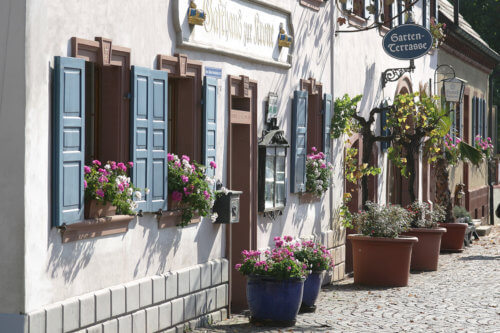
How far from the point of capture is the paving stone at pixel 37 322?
680cm

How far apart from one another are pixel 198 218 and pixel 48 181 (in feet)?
9.48

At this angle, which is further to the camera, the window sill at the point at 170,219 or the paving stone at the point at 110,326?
the window sill at the point at 170,219

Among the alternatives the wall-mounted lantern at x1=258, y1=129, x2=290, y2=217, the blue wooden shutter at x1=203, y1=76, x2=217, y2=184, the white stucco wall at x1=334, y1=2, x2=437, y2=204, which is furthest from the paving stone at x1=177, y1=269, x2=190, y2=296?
the white stucco wall at x1=334, y1=2, x2=437, y2=204

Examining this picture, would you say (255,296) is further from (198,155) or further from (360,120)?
(360,120)

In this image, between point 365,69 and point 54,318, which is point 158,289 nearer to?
point 54,318

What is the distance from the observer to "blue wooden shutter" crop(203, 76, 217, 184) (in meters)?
9.81

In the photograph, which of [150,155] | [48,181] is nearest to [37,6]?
[48,181]

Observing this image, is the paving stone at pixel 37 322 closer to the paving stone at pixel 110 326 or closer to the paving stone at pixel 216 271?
the paving stone at pixel 110 326

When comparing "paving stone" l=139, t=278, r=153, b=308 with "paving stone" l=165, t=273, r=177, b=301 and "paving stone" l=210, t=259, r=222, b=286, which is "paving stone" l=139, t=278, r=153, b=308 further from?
"paving stone" l=210, t=259, r=222, b=286

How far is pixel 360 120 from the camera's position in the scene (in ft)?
49.7

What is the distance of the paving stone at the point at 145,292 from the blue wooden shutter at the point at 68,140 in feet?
4.35

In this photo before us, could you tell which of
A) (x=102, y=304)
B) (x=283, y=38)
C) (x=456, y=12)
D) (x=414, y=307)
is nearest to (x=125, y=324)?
(x=102, y=304)

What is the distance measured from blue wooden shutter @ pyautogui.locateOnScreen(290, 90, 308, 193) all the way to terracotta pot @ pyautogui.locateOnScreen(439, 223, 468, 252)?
662 cm

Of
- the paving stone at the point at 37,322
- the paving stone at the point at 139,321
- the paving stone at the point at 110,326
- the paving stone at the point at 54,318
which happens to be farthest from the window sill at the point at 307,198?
the paving stone at the point at 37,322
